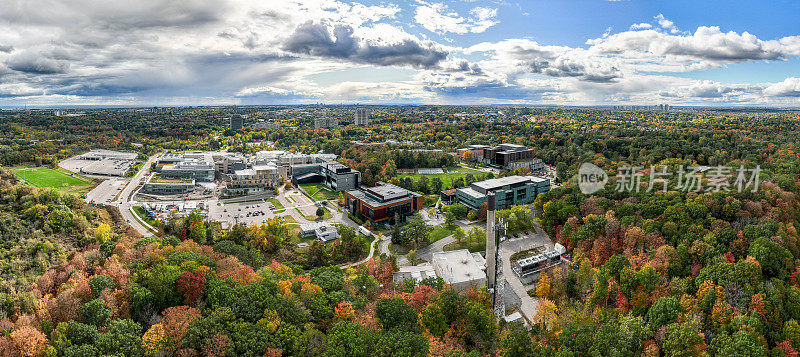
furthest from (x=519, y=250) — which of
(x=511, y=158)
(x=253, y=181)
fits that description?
(x=511, y=158)

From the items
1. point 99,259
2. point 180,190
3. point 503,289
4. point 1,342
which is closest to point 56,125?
point 180,190

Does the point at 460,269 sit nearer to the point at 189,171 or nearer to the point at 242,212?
the point at 242,212

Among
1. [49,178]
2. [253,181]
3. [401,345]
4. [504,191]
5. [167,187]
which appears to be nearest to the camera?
[401,345]

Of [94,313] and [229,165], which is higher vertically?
[229,165]

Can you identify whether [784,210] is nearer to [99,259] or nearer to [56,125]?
[99,259]

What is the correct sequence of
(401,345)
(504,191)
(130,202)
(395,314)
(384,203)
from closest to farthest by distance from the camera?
(401,345) < (395,314) < (384,203) < (504,191) < (130,202)

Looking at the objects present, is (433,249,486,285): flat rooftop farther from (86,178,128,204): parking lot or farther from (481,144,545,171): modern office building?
(481,144,545,171): modern office building

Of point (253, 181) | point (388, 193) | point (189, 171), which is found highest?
point (189, 171)

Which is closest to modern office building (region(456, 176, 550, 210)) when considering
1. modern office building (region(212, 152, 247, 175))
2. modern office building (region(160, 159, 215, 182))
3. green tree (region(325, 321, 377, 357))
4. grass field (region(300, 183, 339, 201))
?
grass field (region(300, 183, 339, 201))
